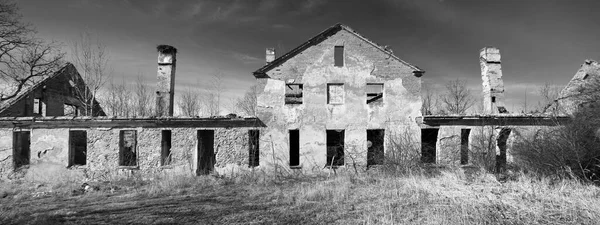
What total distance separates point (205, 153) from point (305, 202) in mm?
7905

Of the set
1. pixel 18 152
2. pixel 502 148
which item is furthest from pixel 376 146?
pixel 18 152

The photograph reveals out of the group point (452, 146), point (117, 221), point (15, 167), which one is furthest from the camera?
point (452, 146)

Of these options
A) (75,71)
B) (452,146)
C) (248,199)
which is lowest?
(248,199)

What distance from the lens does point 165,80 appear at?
15.5 metres

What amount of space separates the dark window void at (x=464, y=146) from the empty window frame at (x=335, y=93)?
5795 mm

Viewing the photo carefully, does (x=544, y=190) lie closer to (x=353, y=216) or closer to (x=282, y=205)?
(x=353, y=216)

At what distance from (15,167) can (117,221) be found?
9717 mm

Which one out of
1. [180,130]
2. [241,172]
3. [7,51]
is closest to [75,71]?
[7,51]

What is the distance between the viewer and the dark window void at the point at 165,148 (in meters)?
13.9

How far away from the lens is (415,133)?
1446cm

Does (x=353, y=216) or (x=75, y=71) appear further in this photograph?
(x=75, y=71)

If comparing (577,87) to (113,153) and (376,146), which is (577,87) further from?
(113,153)

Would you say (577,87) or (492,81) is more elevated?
(492,81)

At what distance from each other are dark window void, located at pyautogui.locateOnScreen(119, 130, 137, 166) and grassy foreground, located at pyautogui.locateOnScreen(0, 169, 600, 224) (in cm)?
152
